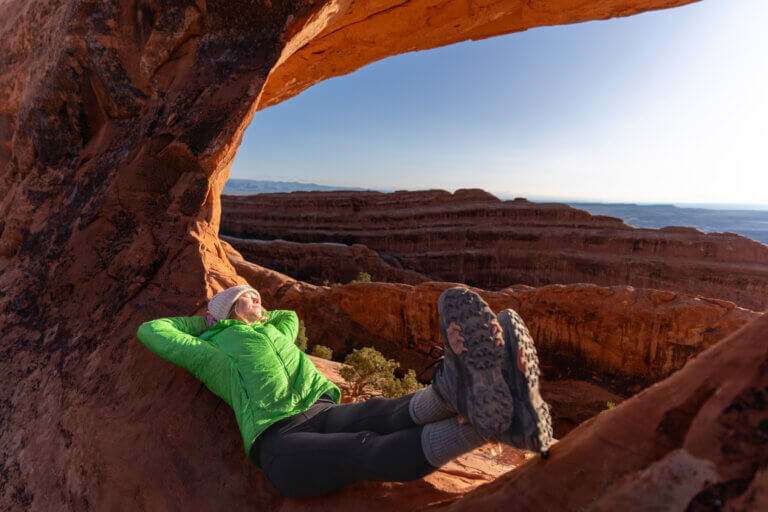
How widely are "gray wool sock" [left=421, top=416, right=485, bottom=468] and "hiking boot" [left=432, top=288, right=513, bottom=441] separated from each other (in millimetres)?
141

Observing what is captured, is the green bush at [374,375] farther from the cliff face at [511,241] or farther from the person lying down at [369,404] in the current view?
the cliff face at [511,241]

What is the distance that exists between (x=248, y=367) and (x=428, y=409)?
1411 mm

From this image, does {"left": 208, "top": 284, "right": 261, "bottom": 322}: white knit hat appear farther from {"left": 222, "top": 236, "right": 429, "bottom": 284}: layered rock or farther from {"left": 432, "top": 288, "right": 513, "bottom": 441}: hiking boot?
{"left": 222, "top": 236, "right": 429, "bottom": 284}: layered rock

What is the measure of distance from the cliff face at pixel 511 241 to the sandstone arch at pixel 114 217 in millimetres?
19561

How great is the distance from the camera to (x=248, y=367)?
2.41m

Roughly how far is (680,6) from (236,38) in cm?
932

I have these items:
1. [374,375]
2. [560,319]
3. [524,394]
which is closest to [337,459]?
[524,394]

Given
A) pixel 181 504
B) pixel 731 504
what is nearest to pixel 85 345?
pixel 181 504

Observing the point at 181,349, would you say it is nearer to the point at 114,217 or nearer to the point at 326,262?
the point at 114,217

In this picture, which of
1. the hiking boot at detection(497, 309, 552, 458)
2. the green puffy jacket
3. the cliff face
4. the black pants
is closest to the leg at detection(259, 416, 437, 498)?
the black pants

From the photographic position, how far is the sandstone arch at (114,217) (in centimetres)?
283

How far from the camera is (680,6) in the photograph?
684 cm

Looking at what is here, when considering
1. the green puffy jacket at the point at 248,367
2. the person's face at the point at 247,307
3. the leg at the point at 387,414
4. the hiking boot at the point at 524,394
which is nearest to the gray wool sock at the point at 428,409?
the leg at the point at 387,414

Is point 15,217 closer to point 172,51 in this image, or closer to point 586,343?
point 172,51
